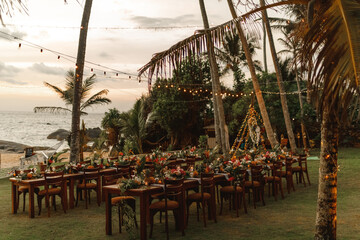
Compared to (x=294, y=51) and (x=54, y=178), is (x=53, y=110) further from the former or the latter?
(x=294, y=51)

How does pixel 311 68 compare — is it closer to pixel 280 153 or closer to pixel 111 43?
pixel 280 153

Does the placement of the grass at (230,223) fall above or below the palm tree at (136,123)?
below

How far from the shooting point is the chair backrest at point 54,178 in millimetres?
7805

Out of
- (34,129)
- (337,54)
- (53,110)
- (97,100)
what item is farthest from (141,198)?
(34,129)

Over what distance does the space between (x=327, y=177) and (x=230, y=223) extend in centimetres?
282

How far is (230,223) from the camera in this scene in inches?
A: 263

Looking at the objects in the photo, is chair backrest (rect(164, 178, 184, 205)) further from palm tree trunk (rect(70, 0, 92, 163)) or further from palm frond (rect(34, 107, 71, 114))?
palm frond (rect(34, 107, 71, 114))

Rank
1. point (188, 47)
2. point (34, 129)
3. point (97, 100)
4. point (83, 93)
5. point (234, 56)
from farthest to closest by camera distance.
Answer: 1. point (34, 129)
2. point (234, 56)
3. point (97, 100)
4. point (83, 93)
5. point (188, 47)

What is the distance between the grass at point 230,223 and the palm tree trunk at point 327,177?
4.04ft

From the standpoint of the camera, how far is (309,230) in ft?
19.3

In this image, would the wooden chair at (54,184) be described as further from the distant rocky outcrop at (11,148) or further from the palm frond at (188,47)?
the distant rocky outcrop at (11,148)

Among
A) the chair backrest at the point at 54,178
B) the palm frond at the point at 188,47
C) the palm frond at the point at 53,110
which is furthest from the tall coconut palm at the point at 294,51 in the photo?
the palm frond at the point at 53,110

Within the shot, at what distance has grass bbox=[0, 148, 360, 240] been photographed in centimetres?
592

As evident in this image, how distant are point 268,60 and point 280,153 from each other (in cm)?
2762
